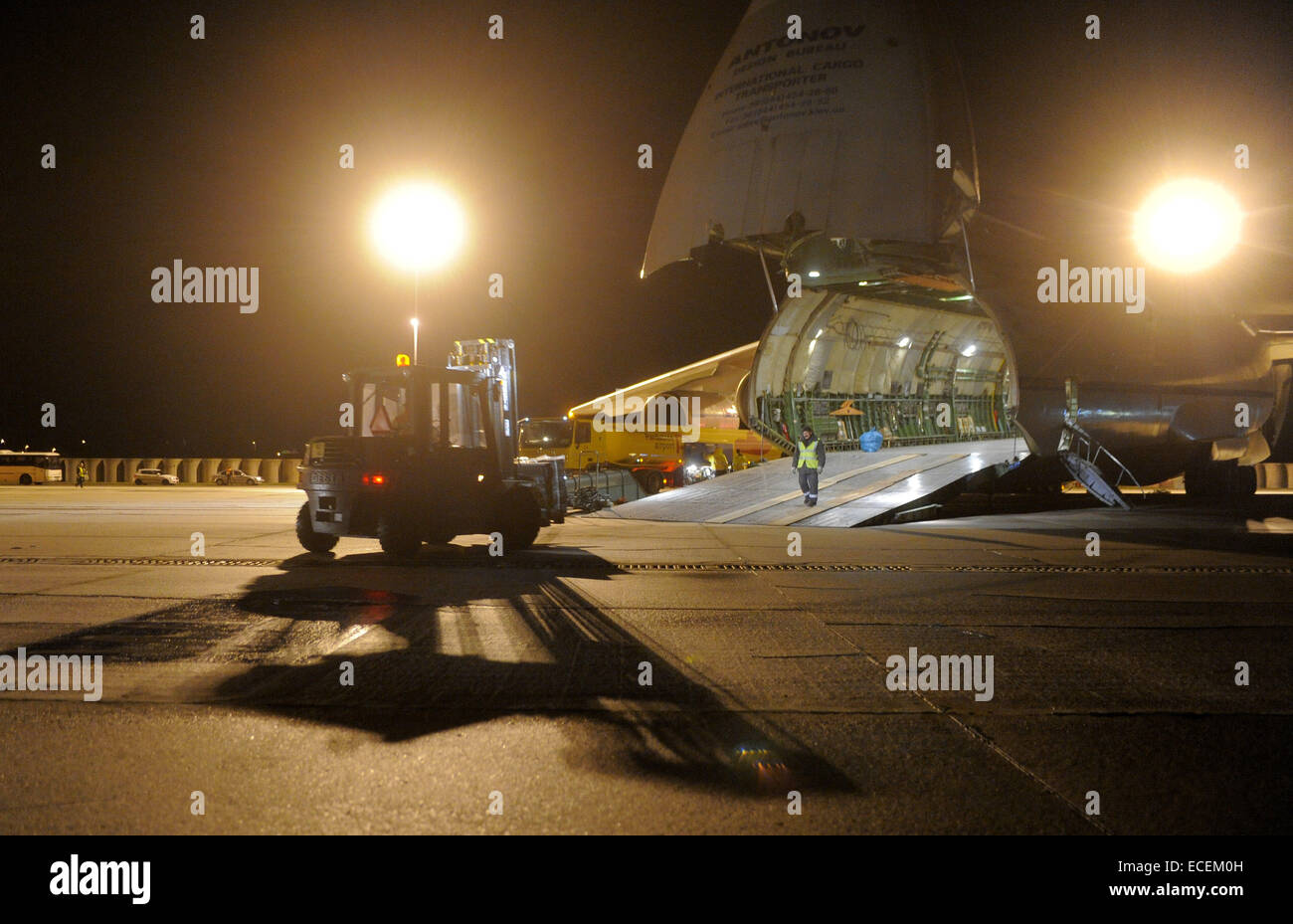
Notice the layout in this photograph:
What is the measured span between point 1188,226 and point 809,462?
309 inches

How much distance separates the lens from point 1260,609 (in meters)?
7.64

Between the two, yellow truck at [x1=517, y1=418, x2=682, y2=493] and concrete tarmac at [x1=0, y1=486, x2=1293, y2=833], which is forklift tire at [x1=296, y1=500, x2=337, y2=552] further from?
yellow truck at [x1=517, y1=418, x2=682, y2=493]

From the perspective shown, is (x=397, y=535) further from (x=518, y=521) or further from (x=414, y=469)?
(x=518, y=521)

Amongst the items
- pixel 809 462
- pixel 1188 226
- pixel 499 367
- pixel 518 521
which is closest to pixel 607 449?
pixel 809 462

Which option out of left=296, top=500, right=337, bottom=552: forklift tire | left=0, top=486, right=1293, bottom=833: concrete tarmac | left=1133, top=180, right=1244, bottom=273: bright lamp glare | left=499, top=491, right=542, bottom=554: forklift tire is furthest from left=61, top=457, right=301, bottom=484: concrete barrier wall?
left=1133, top=180, right=1244, bottom=273: bright lamp glare

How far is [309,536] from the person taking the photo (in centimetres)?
1172

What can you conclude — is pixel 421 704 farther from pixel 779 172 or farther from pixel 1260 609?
pixel 779 172

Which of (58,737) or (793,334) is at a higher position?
(793,334)

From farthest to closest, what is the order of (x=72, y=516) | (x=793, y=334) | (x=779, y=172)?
(x=793, y=334) < (x=779, y=172) < (x=72, y=516)

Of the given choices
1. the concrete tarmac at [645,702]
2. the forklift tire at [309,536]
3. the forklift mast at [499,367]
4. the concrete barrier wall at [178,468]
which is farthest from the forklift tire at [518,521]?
the concrete barrier wall at [178,468]

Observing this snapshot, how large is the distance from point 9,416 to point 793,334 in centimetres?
5965
